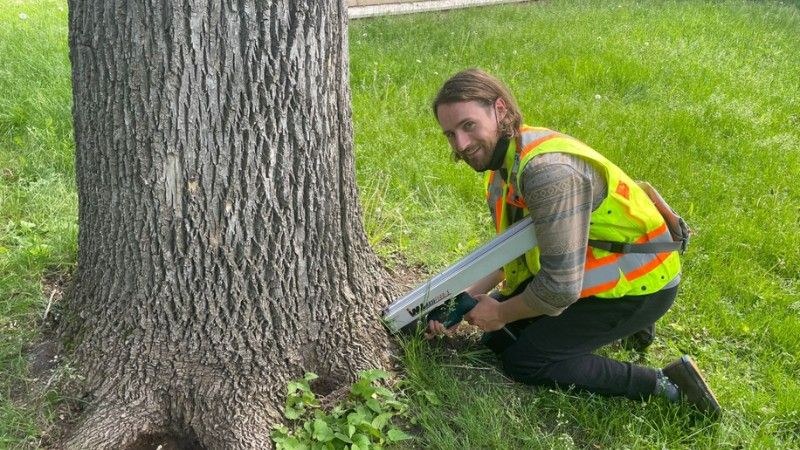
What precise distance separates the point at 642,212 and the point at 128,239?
177cm

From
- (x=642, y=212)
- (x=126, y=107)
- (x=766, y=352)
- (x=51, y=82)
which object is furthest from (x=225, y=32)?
(x=51, y=82)

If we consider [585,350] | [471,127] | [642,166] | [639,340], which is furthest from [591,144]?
[471,127]

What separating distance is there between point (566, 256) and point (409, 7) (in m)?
6.14

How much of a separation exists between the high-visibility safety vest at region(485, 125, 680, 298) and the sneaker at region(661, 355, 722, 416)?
32 centimetres

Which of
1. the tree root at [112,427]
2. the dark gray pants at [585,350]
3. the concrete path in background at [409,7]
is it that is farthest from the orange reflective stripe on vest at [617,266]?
the concrete path in background at [409,7]

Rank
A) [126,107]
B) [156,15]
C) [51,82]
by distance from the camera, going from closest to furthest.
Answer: [156,15] < [126,107] < [51,82]

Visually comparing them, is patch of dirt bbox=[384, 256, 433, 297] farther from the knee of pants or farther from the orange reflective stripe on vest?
the orange reflective stripe on vest

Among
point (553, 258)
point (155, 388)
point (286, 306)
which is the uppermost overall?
point (553, 258)

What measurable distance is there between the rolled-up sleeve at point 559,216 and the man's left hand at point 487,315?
298 millimetres

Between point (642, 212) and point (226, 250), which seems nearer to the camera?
point (226, 250)

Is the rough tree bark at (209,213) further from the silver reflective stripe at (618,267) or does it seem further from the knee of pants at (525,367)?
the silver reflective stripe at (618,267)

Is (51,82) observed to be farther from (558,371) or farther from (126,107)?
(558,371)

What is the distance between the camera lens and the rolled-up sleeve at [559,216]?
224 centimetres

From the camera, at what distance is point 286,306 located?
2.46m
